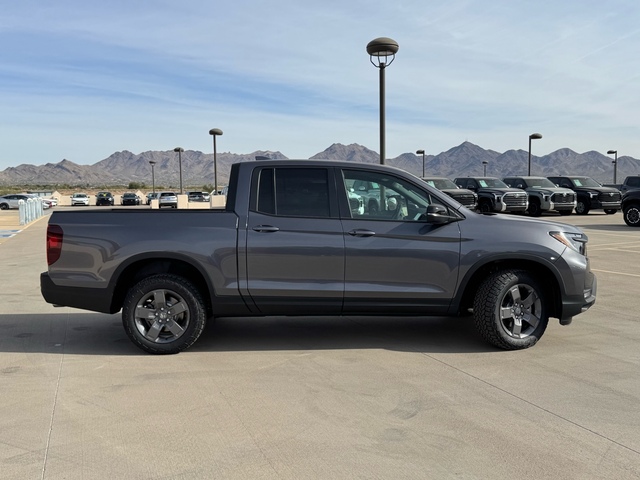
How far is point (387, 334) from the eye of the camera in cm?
670

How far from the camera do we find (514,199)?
26984mm

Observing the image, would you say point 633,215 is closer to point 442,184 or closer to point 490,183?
point 490,183

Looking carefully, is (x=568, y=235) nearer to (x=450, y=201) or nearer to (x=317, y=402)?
(x=450, y=201)

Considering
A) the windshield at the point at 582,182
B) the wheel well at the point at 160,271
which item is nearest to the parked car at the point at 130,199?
the windshield at the point at 582,182

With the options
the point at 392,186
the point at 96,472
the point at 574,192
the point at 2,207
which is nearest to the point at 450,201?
the point at 392,186

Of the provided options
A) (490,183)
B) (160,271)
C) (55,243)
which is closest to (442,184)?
(490,183)

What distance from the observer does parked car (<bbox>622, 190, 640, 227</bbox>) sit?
2161cm

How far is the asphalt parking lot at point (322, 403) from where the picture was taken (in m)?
3.63

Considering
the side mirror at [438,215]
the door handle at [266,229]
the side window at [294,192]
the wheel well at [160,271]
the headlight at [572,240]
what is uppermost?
the side window at [294,192]

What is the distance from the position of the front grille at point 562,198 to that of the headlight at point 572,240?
2267 centimetres

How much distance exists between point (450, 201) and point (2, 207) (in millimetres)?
46587

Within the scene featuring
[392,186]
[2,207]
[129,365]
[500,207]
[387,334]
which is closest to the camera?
[129,365]

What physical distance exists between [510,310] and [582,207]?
25472mm

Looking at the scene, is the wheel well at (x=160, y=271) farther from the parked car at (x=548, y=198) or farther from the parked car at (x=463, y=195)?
the parked car at (x=548, y=198)
